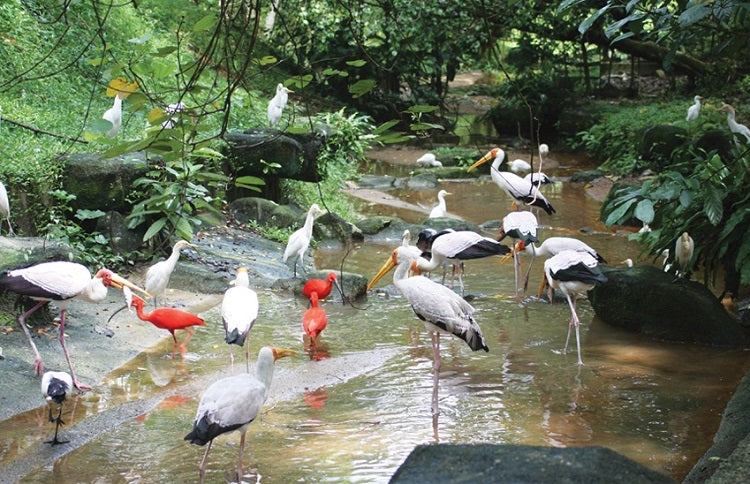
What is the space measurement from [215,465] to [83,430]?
96cm

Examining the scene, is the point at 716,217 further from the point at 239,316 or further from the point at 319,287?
the point at 239,316

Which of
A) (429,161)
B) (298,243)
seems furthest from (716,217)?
(429,161)

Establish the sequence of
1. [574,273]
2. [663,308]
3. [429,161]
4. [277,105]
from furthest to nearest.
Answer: [429,161]
[277,105]
[663,308]
[574,273]

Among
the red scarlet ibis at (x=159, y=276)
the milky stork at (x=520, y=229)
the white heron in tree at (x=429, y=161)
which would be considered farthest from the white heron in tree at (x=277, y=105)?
the white heron in tree at (x=429, y=161)

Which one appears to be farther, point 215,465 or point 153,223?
point 153,223

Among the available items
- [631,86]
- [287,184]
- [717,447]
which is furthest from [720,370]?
[631,86]

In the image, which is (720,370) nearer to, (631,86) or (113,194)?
(113,194)

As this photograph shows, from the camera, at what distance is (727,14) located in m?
3.53

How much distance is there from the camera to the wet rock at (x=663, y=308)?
711cm

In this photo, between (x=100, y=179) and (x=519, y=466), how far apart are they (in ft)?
21.8

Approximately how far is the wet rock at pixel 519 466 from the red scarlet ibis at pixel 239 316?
12.0ft

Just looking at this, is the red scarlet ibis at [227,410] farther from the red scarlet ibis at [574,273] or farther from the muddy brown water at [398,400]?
the red scarlet ibis at [574,273]

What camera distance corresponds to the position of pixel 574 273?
7109mm

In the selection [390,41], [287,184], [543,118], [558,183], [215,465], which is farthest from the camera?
[543,118]
